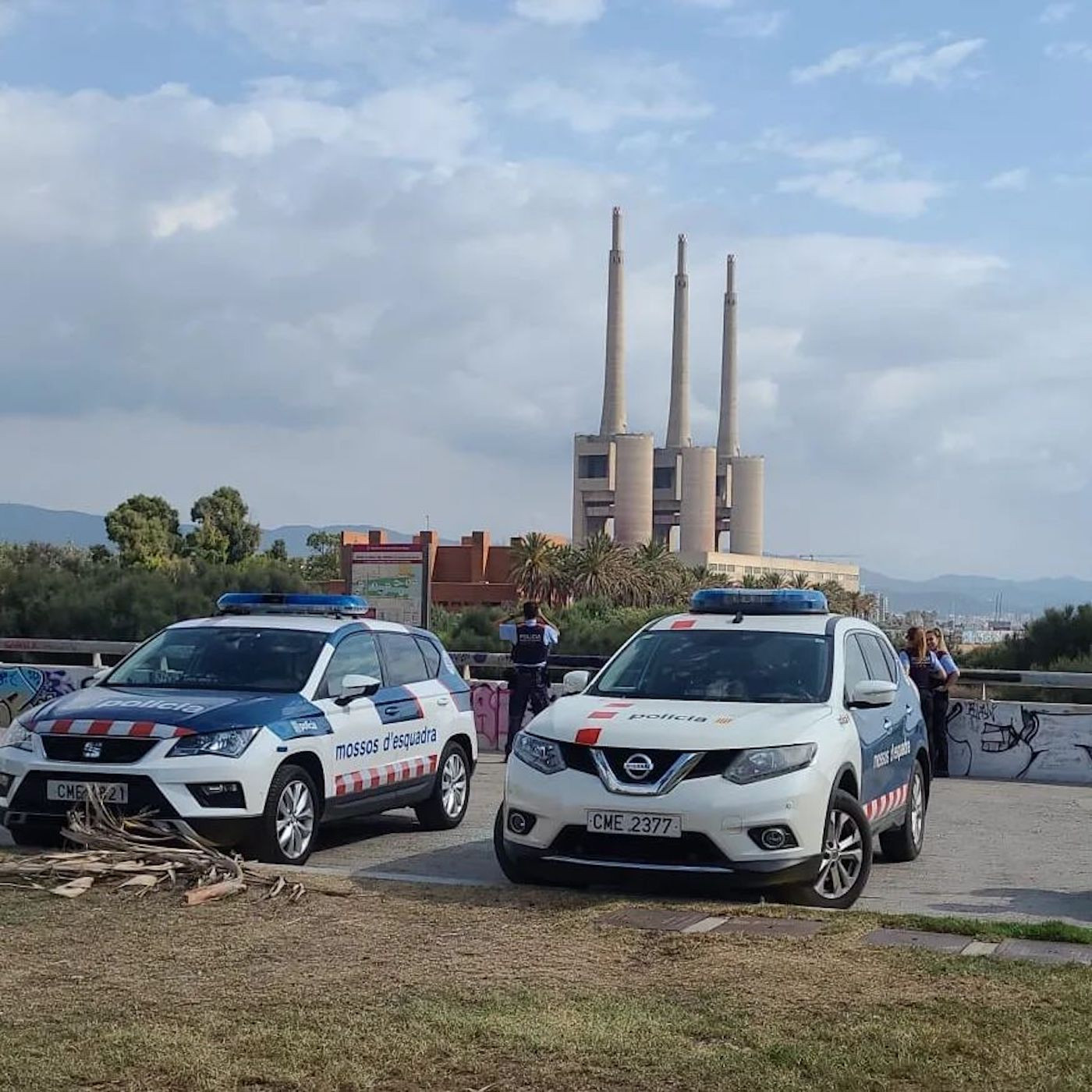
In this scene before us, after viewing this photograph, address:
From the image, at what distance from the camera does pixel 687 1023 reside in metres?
6.09

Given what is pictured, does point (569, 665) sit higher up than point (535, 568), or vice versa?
point (535, 568)

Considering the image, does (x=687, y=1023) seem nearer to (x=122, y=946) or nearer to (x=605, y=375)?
(x=122, y=946)

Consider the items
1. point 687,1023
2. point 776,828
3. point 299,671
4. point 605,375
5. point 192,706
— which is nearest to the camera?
point 687,1023

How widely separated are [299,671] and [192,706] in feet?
3.31

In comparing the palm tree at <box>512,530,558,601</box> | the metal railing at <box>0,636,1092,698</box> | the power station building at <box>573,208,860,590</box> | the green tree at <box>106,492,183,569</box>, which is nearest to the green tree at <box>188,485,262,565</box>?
the green tree at <box>106,492,183,569</box>

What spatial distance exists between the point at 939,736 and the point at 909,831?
7.44m

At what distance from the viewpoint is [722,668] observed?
33.3ft

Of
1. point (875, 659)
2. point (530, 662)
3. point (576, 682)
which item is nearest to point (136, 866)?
point (576, 682)

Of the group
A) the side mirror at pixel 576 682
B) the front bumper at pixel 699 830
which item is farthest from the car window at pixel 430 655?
the front bumper at pixel 699 830

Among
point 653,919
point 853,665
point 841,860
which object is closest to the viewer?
point 653,919

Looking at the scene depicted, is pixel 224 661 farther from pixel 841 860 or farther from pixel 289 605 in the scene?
pixel 841 860

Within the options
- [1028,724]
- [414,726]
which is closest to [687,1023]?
[414,726]

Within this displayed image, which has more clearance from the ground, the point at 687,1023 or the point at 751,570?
the point at 751,570

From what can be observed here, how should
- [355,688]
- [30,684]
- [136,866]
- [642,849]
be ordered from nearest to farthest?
[642,849], [136,866], [355,688], [30,684]
